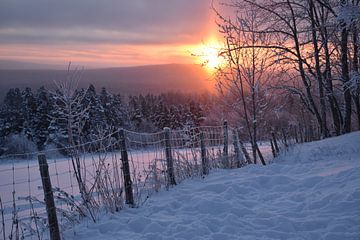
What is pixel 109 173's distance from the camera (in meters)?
6.41

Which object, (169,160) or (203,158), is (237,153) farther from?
(169,160)

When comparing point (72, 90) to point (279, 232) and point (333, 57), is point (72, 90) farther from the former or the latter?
point (333, 57)

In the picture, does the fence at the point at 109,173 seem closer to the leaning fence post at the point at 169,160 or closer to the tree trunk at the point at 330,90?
the leaning fence post at the point at 169,160

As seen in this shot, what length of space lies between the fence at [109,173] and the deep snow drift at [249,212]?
0.35 m

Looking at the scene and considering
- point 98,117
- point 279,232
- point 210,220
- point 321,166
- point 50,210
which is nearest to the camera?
point 279,232

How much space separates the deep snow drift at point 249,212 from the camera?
4754 millimetres

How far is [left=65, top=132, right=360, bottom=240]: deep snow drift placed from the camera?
4754 millimetres

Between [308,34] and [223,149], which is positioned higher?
[308,34]

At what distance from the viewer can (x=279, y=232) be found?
4648 mm

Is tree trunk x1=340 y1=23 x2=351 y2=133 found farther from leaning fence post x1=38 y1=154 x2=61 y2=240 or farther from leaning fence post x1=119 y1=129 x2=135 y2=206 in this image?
leaning fence post x1=38 y1=154 x2=61 y2=240

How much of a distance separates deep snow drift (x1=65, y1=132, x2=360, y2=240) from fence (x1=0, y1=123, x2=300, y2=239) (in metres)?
0.35

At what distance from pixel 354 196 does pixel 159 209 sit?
3.24m

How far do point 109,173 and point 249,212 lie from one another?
8.48 feet

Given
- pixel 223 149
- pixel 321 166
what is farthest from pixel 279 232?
pixel 223 149
